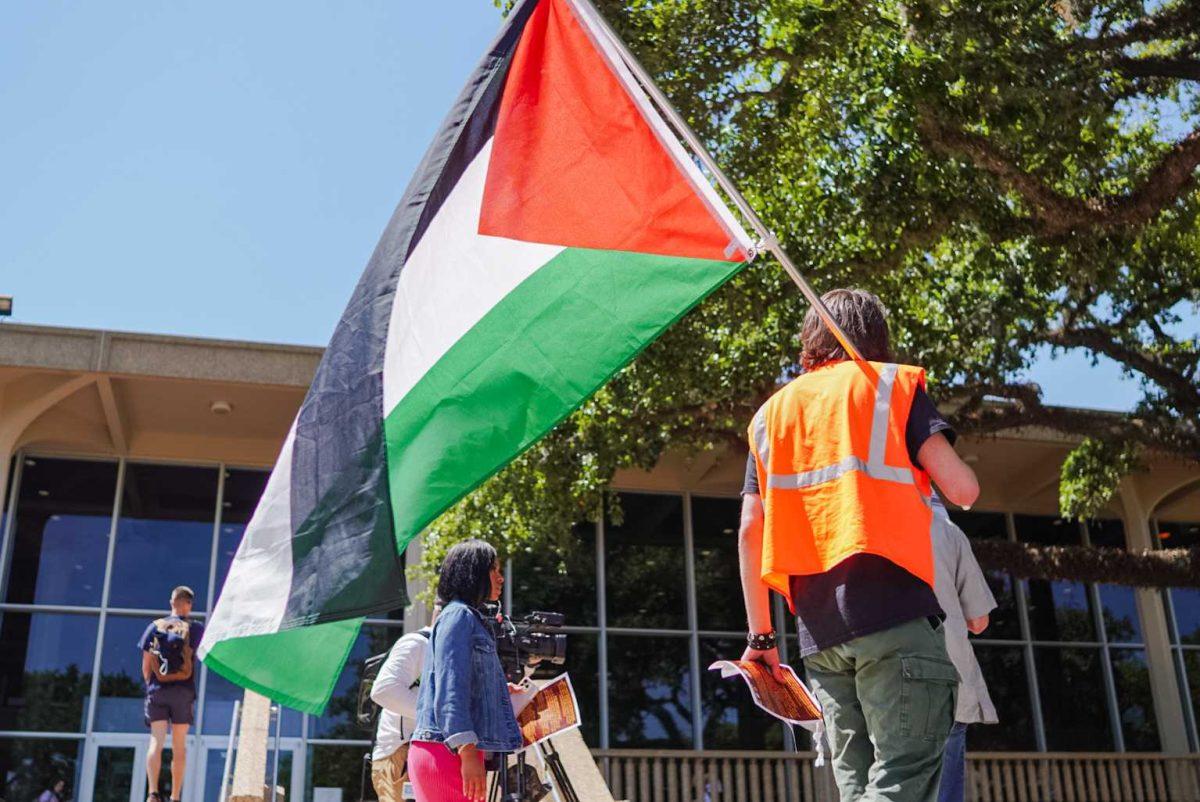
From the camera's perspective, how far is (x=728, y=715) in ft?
64.7

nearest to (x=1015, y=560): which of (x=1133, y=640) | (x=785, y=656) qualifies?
(x=785, y=656)

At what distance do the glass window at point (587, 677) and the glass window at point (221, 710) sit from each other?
13.8 ft

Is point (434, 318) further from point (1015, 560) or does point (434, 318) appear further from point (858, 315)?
point (1015, 560)

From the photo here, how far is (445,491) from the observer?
408cm

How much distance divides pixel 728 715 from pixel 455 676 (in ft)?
53.3

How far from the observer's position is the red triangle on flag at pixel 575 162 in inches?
170

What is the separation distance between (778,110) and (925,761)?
8.40 m

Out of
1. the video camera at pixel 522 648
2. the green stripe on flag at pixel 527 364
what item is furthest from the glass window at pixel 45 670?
the green stripe on flag at pixel 527 364

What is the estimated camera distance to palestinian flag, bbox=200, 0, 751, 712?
13.3 ft

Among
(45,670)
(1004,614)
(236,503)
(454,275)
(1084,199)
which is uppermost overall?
(1084,199)

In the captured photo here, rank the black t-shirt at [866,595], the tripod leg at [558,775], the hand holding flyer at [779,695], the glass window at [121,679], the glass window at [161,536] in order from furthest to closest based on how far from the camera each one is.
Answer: the glass window at [161,536], the glass window at [121,679], the tripod leg at [558,775], the hand holding flyer at [779,695], the black t-shirt at [866,595]

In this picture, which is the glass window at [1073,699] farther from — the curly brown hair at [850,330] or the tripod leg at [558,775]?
the curly brown hair at [850,330]

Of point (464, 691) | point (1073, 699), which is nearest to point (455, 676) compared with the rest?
point (464, 691)

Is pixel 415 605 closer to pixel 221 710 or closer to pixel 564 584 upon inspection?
pixel 564 584
